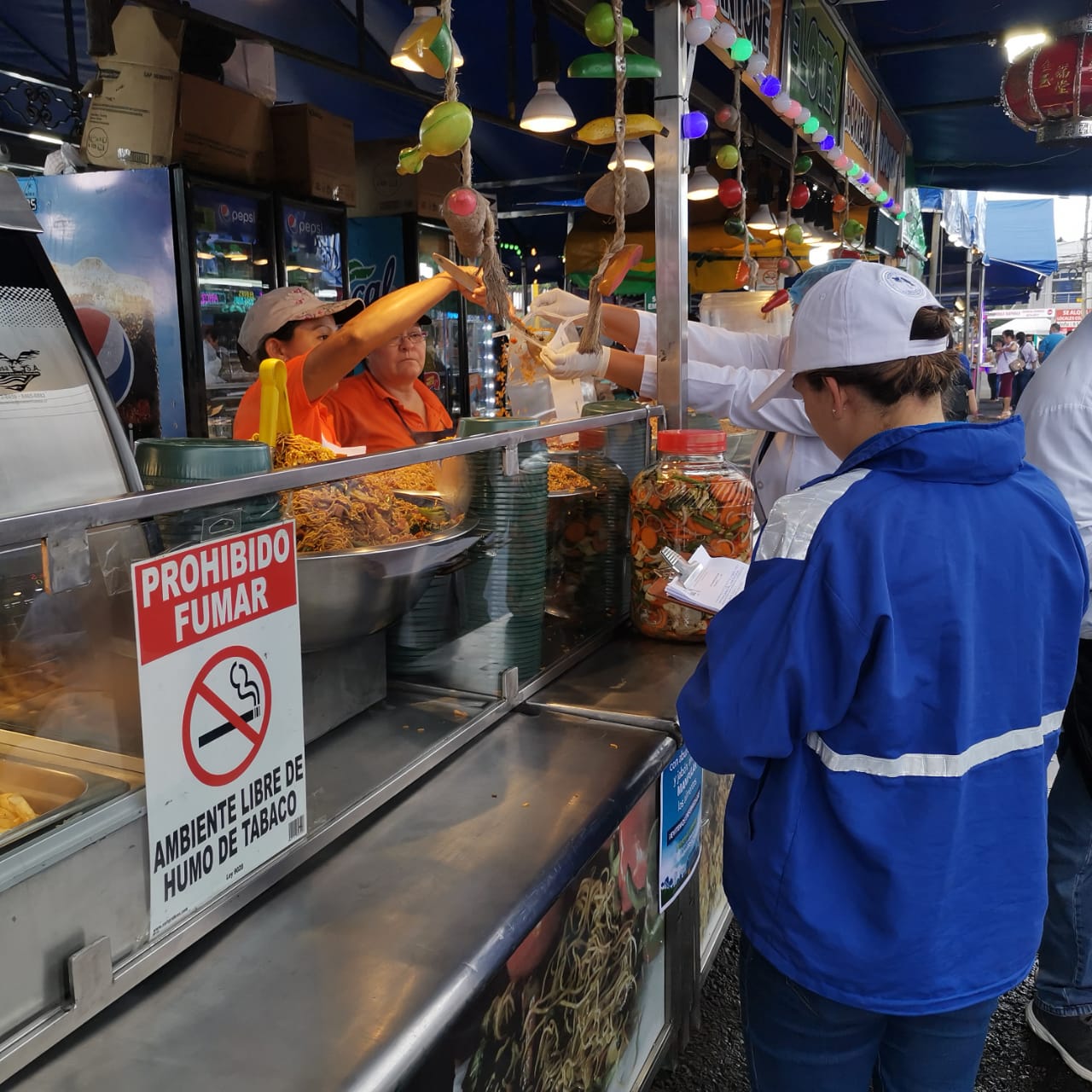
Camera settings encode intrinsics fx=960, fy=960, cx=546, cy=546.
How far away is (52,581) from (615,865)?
92 centimetres

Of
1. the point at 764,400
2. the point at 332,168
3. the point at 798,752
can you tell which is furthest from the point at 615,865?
the point at 332,168

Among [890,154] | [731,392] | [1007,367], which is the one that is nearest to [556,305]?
[731,392]

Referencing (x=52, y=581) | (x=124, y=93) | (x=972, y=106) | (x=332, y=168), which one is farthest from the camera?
(x=972, y=106)

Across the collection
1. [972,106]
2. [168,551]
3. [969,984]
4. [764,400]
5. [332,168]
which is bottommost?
[969,984]

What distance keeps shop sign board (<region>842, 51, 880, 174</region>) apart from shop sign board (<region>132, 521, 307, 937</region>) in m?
4.86

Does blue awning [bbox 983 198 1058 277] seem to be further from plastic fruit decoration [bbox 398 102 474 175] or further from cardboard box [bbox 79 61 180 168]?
plastic fruit decoration [bbox 398 102 474 175]

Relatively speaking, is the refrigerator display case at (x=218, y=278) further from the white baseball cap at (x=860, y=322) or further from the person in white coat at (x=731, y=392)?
the white baseball cap at (x=860, y=322)

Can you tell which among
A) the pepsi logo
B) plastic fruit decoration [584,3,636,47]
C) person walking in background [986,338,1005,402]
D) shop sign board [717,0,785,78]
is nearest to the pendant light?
shop sign board [717,0,785,78]

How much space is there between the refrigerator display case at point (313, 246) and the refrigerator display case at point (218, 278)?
103 mm

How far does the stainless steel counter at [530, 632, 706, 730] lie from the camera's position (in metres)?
1.68

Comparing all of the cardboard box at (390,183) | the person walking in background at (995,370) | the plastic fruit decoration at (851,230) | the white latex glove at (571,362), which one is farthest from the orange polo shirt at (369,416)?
the person walking in background at (995,370)

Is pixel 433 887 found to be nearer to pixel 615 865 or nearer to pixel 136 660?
pixel 615 865

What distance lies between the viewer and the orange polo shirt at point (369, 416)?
2945mm

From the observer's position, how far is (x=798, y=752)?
121 centimetres
